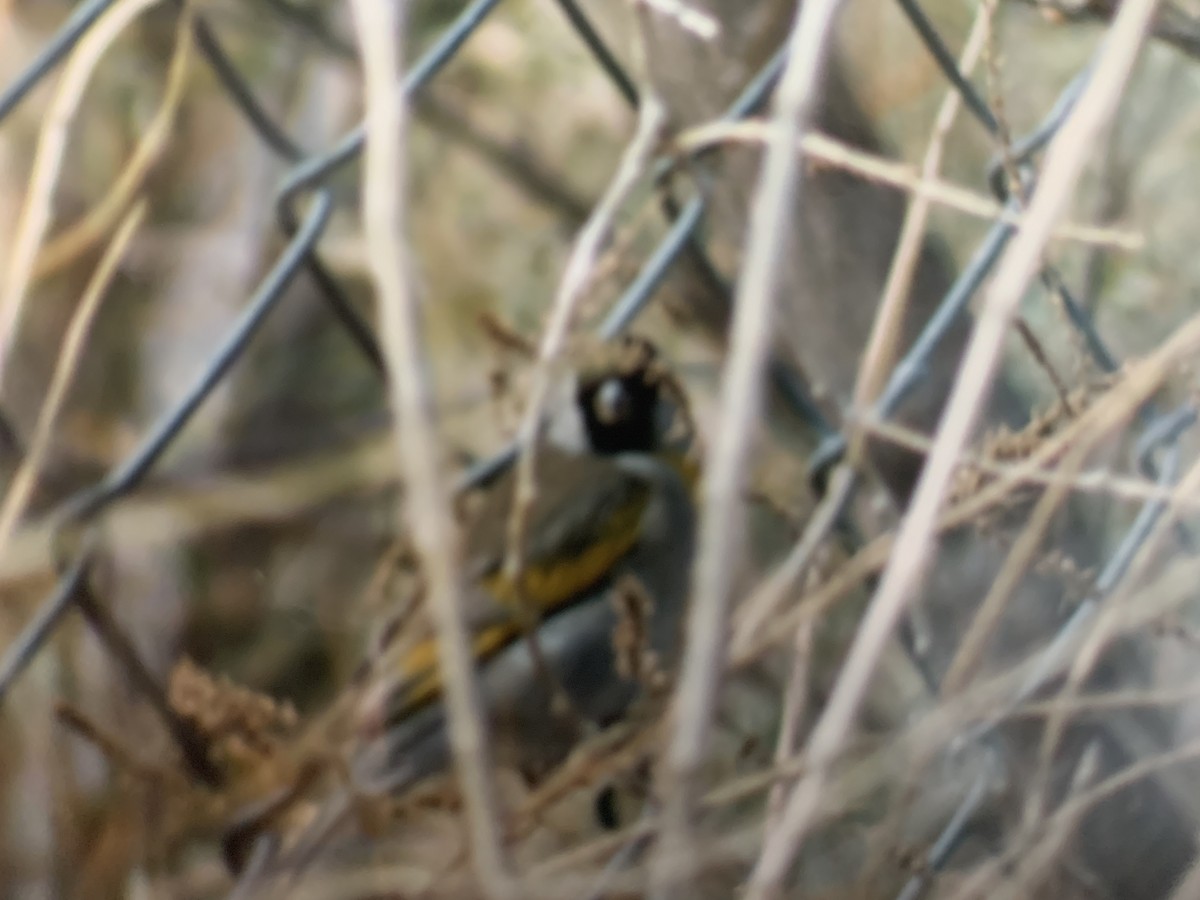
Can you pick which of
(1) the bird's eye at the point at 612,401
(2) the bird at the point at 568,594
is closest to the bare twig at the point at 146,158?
(2) the bird at the point at 568,594

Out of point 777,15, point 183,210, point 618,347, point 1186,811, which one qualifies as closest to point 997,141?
point 777,15

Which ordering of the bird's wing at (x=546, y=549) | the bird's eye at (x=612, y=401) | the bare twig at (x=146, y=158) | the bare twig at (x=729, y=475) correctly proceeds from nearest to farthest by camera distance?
the bare twig at (x=729, y=475) → the bare twig at (x=146, y=158) → the bird's wing at (x=546, y=549) → the bird's eye at (x=612, y=401)

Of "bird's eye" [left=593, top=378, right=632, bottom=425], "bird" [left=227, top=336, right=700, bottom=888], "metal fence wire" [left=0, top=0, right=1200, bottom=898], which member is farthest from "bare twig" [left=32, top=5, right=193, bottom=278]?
"bird's eye" [left=593, top=378, right=632, bottom=425]

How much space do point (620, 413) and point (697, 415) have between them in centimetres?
23

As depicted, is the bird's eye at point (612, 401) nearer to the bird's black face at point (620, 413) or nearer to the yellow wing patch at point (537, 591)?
the bird's black face at point (620, 413)

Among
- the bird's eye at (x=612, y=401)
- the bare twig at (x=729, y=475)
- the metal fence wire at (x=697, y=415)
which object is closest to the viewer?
the bare twig at (x=729, y=475)

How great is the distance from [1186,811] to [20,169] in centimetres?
111

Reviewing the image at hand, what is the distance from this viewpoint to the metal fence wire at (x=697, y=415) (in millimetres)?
375

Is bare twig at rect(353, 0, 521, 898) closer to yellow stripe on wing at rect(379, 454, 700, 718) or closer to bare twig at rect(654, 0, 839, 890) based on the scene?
bare twig at rect(654, 0, 839, 890)

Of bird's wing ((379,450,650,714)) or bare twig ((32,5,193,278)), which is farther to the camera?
bird's wing ((379,450,650,714))

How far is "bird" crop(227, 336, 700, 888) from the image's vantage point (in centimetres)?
53

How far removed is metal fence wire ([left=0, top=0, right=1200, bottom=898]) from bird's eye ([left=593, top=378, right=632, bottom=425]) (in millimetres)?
82

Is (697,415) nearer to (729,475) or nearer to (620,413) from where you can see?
(620,413)

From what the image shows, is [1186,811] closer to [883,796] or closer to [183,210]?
[883,796]
